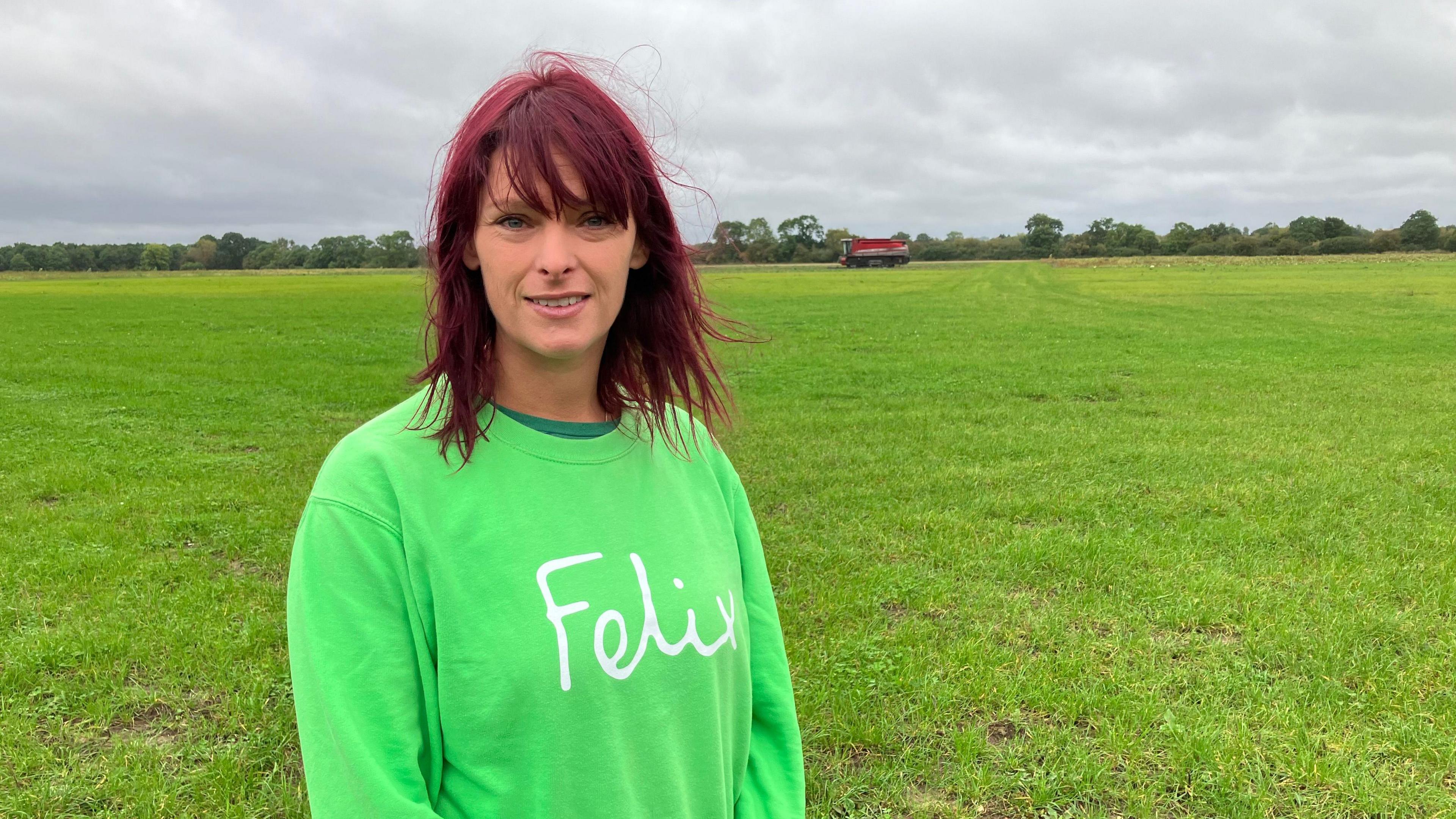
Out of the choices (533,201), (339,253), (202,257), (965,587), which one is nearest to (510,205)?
(533,201)

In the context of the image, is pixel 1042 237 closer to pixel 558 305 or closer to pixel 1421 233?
pixel 1421 233

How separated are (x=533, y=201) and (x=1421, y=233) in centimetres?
10319

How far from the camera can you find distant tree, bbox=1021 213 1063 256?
327 ft

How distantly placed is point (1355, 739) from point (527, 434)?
3639mm

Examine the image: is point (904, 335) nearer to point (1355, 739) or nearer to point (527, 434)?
point (1355, 739)

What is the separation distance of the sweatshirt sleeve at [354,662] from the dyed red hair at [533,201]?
0.18 metres

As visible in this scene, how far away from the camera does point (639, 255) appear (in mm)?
1455

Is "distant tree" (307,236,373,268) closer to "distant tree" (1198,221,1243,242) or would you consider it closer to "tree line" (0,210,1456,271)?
"tree line" (0,210,1456,271)

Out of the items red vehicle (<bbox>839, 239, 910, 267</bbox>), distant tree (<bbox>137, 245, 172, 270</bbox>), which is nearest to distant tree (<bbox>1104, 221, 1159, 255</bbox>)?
red vehicle (<bbox>839, 239, 910, 267</bbox>)

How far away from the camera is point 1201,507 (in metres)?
6.36

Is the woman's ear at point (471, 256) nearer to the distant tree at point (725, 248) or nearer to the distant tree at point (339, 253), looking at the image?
the distant tree at point (725, 248)

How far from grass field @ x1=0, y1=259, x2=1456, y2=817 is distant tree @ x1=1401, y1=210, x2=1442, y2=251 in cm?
8510

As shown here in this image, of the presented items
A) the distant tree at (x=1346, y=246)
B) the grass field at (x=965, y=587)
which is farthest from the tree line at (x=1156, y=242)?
the grass field at (x=965, y=587)

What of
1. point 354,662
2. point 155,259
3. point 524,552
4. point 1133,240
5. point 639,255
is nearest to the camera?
point 354,662
